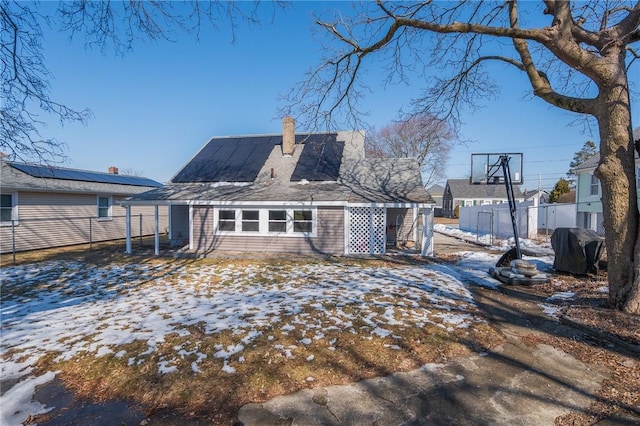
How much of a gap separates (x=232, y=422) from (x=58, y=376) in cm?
242

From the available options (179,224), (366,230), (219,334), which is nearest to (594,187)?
(366,230)

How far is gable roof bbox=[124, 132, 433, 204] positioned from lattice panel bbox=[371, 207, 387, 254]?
610 millimetres

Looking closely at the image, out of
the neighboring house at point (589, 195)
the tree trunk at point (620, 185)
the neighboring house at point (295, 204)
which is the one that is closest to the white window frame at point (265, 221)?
the neighboring house at point (295, 204)

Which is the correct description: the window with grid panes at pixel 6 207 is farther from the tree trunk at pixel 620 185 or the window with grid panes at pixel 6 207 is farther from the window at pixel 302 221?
the tree trunk at pixel 620 185

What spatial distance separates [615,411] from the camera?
9.91ft

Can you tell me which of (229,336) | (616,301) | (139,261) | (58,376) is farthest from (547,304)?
(139,261)

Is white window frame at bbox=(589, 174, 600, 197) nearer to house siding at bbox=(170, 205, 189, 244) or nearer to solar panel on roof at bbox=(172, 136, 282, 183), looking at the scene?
solar panel on roof at bbox=(172, 136, 282, 183)

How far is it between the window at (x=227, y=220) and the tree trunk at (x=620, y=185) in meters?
11.7

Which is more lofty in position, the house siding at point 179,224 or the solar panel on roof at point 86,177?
the solar panel on roof at point 86,177

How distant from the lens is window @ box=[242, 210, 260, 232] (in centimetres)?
1331

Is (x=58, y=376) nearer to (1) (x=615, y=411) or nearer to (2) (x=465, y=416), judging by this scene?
(2) (x=465, y=416)

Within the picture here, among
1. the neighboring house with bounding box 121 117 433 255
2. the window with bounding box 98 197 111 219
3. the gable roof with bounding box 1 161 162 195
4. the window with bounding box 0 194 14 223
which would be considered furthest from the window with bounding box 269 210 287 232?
the window with bounding box 0 194 14 223

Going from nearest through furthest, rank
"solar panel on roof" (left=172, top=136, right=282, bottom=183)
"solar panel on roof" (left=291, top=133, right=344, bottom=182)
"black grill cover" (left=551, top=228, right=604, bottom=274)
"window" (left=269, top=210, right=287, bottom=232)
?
"black grill cover" (left=551, top=228, right=604, bottom=274), "window" (left=269, top=210, right=287, bottom=232), "solar panel on roof" (left=291, top=133, right=344, bottom=182), "solar panel on roof" (left=172, top=136, right=282, bottom=183)

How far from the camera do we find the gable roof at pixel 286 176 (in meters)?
13.0
